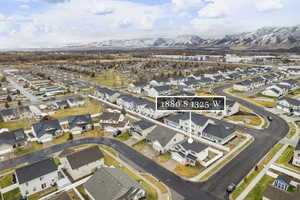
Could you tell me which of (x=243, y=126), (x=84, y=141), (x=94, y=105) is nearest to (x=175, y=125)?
(x=243, y=126)

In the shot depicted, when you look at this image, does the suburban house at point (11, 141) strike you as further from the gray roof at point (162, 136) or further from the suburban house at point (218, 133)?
the suburban house at point (218, 133)

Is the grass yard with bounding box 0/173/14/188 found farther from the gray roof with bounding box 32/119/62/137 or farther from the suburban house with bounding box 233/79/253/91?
the suburban house with bounding box 233/79/253/91

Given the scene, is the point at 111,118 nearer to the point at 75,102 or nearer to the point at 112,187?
the point at 75,102

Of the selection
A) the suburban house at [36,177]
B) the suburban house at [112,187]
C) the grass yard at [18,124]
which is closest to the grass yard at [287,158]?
the suburban house at [112,187]

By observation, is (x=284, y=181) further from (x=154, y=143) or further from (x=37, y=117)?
(x=37, y=117)

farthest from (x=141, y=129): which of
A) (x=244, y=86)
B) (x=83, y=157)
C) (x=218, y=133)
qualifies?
(x=244, y=86)

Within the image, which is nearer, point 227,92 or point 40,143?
point 40,143
